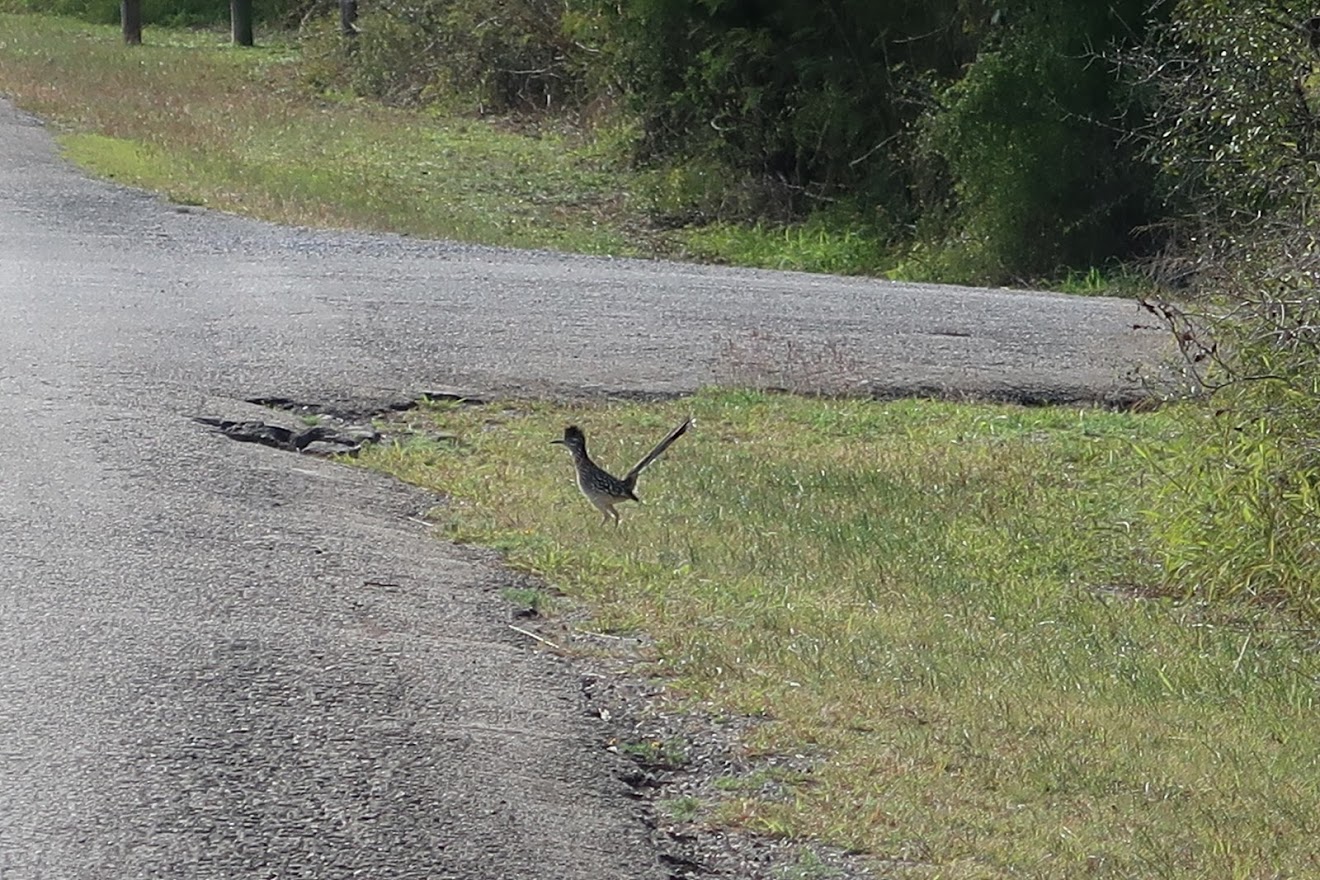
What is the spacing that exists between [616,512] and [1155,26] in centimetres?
1179

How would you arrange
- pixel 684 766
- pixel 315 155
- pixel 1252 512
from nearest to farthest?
pixel 684 766 → pixel 1252 512 → pixel 315 155

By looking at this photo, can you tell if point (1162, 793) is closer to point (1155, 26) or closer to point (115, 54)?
point (1155, 26)

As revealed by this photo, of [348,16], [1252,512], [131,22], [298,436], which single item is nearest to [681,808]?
[1252,512]

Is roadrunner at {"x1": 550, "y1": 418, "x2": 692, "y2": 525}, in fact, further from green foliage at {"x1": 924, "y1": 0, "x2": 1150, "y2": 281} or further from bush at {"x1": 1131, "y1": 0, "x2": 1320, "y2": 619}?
green foliage at {"x1": 924, "y1": 0, "x2": 1150, "y2": 281}

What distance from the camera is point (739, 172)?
2480 centimetres

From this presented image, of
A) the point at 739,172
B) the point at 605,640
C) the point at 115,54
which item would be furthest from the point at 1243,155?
the point at 115,54

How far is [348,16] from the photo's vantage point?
37.7 meters

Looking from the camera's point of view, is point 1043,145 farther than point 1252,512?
Yes

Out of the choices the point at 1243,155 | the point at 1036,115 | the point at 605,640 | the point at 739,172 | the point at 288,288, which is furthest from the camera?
the point at 739,172

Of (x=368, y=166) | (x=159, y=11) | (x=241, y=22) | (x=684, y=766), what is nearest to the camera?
(x=684, y=766)

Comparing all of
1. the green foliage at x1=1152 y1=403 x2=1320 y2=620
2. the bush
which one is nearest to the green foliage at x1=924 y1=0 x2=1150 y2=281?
the bush

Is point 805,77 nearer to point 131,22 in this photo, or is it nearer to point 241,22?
point 241,22

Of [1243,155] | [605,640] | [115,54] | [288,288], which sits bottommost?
[115,54]

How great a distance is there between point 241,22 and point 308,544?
36178mm
